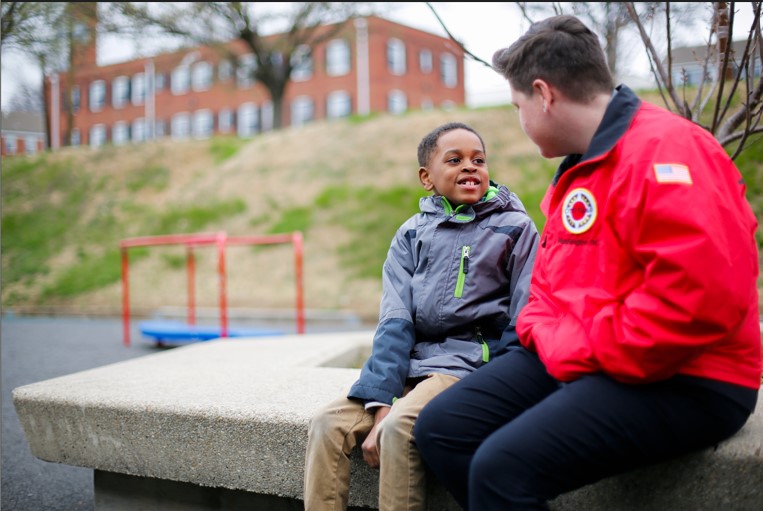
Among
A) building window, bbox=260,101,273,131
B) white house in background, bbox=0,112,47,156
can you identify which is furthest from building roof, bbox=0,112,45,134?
building window, bbox=260,101,273,131

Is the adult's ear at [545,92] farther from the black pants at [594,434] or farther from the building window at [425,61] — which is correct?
the building window at [425,61]

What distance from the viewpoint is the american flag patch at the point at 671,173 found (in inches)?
52.2

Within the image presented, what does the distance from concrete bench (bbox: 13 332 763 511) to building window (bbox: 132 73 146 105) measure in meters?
39.6

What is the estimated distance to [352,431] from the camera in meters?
1.88

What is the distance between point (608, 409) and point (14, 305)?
1458 cm

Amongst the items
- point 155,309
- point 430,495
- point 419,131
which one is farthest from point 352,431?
point 419,131

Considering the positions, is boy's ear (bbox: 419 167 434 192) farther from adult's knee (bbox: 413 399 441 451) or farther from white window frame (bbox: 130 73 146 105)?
white window frame (bbox: 130 73 146 105)

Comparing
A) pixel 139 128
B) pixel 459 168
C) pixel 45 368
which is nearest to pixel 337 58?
pixel 139 128

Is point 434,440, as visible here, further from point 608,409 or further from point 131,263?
point 131,263

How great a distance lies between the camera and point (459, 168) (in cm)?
226

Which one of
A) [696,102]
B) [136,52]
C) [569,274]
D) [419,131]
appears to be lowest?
[569,274]

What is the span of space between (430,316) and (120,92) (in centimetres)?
4198

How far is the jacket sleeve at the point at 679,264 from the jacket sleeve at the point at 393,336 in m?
0.72

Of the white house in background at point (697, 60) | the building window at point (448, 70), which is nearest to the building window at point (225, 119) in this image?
the building window at point (448, 70)
